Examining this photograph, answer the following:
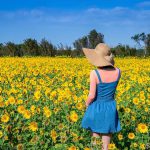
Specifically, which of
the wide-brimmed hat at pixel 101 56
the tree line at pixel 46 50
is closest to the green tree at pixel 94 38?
the tree line at pixel 46 50

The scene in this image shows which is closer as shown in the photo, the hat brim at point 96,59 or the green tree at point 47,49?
the hat brim at point 96,59

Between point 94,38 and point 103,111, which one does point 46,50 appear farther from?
point 103,111

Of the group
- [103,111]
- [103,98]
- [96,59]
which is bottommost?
[103,111]

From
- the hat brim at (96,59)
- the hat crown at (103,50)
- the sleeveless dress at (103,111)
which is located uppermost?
the hat crown at (103,50)

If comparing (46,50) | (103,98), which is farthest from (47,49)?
(103,98)

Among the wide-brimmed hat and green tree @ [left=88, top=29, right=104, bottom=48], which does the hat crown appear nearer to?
the wide-brimmed hat

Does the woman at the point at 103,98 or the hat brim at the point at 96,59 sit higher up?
the hat brim at the point at 96,59

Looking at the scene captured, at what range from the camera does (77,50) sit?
87.4 feet

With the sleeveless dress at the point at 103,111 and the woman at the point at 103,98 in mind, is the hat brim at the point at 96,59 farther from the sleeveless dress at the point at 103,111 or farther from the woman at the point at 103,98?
the sleeveless dress at the point at 103,111

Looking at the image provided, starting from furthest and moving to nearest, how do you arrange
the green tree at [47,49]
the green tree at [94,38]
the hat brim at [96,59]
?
the green tree at [94,38] < the green tree at [47,49] < the hat brim at [96,59]

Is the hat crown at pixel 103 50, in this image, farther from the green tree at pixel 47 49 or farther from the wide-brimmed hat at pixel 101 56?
the green tree at pixel 47 49

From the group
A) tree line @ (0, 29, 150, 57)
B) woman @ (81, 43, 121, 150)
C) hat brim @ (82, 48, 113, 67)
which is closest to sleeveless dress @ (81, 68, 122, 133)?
woman @ (81, 43, 121, 150)

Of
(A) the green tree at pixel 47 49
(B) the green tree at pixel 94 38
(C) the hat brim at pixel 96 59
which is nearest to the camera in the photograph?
(C) the hat brim at pixel 96 59

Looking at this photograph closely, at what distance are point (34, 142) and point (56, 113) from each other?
121 cm
